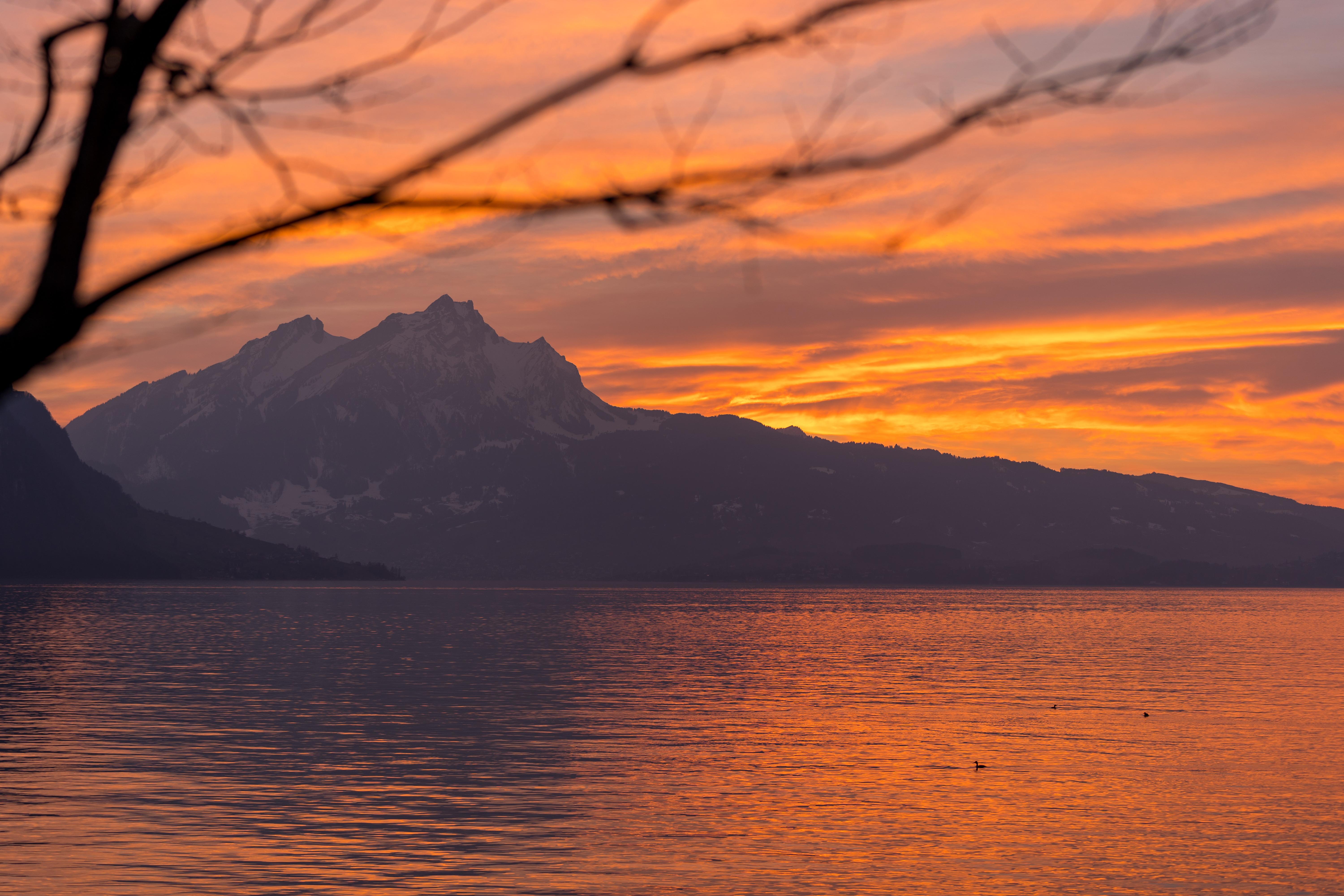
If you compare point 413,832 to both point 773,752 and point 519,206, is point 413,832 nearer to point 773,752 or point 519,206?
point 773,752

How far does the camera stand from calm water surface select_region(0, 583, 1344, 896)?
39594 millimetres

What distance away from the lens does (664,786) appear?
55.8m

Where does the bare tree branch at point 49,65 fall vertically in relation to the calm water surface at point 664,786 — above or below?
above

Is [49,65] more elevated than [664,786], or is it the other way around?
[49,65]

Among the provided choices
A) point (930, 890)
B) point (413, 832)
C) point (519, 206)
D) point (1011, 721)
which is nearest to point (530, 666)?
point (1011, 721)

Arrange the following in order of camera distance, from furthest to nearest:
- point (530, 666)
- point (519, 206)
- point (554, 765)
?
point (530, 666) < point (554, 765) < point (519, 206)

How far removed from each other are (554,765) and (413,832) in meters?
18.1

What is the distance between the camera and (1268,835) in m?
46.1

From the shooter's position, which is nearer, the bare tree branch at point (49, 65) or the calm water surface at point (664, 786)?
the bare tree branch at point (49, 65)

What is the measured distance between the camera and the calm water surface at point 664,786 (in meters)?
39.6

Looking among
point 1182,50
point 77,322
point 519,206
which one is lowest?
point 77,322

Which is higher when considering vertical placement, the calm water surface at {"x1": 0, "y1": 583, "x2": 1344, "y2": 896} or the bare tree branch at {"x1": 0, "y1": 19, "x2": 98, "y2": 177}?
the bare tree branch at {"x1": 0, "y1": 19, "x2": 98, "y2": 177}

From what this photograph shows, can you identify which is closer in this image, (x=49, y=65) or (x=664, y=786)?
(x=49, y=65)

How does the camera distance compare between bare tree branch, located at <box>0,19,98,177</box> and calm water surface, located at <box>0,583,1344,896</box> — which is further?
calm water surface, located at <box>0,583,1344,896</box>
